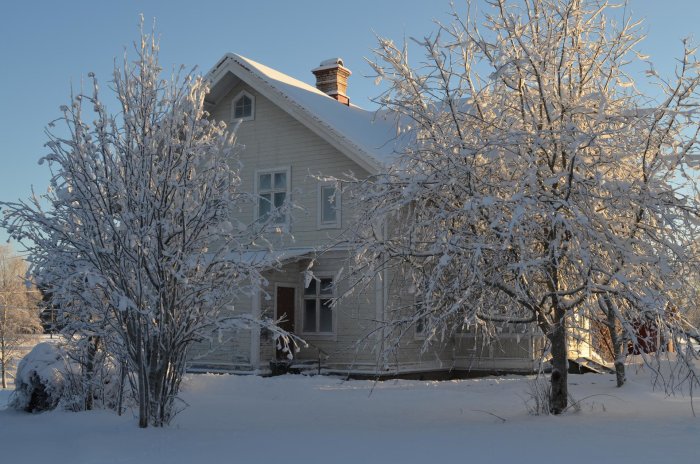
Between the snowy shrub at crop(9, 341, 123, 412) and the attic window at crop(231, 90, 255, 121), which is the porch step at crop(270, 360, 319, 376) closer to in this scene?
the snowy shrub at crop(9, 341, 123, 412)

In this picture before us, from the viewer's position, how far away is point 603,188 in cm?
853

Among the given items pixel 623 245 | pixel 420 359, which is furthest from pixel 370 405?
pixel 420 359

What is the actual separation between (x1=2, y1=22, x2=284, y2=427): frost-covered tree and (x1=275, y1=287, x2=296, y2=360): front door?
9.09 metres

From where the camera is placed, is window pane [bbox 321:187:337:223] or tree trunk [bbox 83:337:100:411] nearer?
tree trunk [bbox 83:337:100:411]

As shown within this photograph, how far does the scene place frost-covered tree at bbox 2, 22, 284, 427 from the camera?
8492mm

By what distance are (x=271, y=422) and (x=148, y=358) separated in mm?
2030

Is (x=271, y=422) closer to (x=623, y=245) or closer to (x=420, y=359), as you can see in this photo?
(x=623, y=245)

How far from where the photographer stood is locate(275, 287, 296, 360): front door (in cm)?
1819

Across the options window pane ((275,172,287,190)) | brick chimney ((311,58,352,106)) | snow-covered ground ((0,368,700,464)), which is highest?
brick chimney ((311,58,352,106))

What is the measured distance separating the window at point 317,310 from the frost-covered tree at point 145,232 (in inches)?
363

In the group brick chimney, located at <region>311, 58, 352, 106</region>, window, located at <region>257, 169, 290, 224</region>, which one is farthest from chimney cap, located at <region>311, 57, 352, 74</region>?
window, located at <region>257, 169, 290, 224</region>

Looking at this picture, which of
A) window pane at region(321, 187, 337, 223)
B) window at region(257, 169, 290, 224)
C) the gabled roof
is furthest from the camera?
window at region(257, 169, 290, 224)

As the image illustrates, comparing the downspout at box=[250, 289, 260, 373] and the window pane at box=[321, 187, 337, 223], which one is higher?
the window pane at box=[321, 187, 337, 223]

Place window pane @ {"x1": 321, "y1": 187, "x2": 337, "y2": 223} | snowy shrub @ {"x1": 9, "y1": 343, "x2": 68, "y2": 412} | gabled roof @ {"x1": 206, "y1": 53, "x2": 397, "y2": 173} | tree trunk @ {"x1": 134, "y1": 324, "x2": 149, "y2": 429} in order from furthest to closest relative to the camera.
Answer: window pane @ {"x1": 321, "y1": 187, "x2": 337, "y2": 223}
gabled roof @ {"x1": 206, "y1": 53, "x2": 397, "y2": 173}
snowy shrub @ {"x1": 9, "y1": 343, "x2": 68, "y2": 412}
tree trunk @ {"x1": 134, "y1": 324, "x2": 149, "y2": 429}
